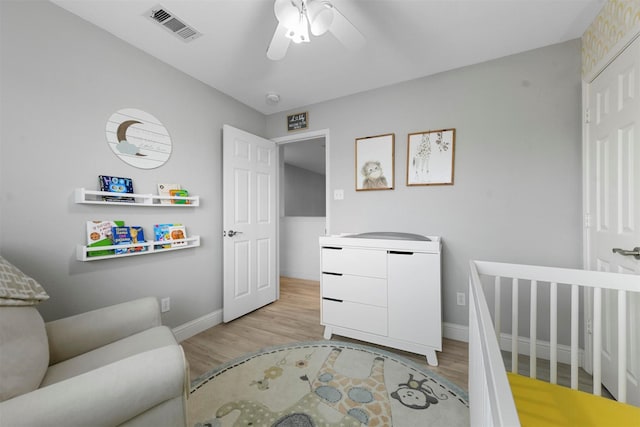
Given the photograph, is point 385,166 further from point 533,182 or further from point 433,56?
point 533,182

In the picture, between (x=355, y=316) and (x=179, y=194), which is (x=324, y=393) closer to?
(x=355, y=316)

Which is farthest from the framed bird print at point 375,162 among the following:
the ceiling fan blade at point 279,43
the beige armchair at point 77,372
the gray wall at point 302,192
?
the gray wall at point 302,192

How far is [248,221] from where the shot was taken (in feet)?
9.14

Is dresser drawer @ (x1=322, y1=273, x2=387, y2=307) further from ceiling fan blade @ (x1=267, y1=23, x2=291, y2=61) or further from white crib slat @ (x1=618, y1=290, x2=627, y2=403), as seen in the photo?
ceiling fan blade @ (x1=267, y1=23, x2=291, y2=61)

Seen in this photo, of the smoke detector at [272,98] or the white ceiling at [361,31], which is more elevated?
the white ceiling at [361,31]

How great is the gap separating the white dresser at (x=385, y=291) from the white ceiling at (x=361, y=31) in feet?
4.95

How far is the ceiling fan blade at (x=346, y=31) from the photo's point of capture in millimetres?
1346

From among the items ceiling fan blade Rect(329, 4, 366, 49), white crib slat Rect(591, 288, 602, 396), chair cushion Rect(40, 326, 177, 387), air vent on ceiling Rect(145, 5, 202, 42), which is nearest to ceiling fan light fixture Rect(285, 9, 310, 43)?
ceiling fan blade Rect(329, 4, 366, 49)

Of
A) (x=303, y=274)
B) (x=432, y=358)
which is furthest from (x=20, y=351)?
(x=303, y=274)

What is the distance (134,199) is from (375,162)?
2.13 meters

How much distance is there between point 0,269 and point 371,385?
6.41 feet

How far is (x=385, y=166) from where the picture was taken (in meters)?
2.52

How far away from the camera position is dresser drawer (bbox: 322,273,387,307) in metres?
2.01

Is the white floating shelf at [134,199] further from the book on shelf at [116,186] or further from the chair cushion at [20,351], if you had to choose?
the chair cushion at [20,351]
